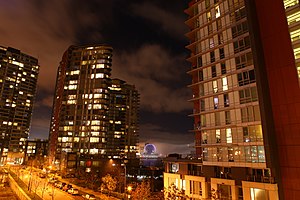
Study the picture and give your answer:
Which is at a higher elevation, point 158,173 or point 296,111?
point 296,111

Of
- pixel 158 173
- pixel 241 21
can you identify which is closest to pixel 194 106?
pixel 241 21

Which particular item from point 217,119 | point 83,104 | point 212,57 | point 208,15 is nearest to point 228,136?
point 217,119

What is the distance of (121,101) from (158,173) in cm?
9518

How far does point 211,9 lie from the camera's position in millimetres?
49094

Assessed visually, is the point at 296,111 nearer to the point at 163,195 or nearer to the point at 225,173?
the point at 225,173


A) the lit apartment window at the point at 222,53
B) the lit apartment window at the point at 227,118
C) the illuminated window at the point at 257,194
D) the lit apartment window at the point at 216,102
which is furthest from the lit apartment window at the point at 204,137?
the lit apartment window at the point at 222,53

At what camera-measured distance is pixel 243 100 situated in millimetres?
40000

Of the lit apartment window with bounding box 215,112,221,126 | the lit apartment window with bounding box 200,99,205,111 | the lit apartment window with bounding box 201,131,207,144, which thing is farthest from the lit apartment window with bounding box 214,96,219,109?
the lit apartment window with bounding box 201,131,207,144

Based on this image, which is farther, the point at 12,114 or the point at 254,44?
the point at 12,114

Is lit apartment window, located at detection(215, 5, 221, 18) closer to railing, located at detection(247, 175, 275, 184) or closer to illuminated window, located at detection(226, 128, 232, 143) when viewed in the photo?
illuminated window, located at detection(226, 128, 232, 143)

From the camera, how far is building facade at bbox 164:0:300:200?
1210 inches

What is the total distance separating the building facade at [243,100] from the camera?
3073 centimetres

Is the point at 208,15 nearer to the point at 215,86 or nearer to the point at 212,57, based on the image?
the point at 212,57

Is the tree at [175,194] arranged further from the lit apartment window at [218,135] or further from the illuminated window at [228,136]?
the illuminated window at [228,136]
